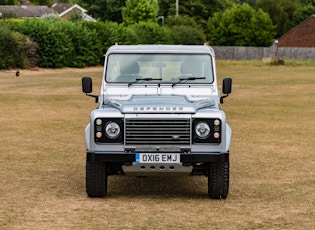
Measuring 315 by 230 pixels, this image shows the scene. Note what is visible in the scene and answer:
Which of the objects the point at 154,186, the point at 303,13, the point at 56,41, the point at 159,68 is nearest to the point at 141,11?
the point at 303,13

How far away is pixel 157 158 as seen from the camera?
11477 mm

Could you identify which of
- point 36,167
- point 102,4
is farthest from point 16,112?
point 102,4

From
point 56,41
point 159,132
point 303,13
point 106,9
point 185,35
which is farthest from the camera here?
point 303,13

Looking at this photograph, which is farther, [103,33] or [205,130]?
[103,33]

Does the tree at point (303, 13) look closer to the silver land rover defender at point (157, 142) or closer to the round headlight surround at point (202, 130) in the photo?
the silver land rover defender at point (157, 142)

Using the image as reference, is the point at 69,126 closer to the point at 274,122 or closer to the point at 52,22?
the point at 274,122

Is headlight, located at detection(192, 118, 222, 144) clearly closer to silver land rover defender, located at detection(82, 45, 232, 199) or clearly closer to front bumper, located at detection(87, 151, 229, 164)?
silver land rover defender, located at detection(82, 45, 232, 199)

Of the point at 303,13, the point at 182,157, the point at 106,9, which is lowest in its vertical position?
the point at 303,13

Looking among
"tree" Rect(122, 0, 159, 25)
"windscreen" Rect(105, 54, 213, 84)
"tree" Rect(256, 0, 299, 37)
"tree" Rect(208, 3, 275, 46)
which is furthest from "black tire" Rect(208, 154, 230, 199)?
"tree" Rect(256, 0, 299, 37)

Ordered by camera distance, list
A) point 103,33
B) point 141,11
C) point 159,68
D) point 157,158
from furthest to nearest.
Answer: point 141,11, point 103,33, point 159,68, point 157,158

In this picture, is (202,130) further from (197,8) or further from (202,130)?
(197,8)

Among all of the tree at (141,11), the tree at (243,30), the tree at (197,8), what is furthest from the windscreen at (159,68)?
the tree at (197,8)

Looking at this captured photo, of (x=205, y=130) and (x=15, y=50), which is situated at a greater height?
(x=205, y=130)

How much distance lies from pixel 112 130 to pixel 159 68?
1995 mm
